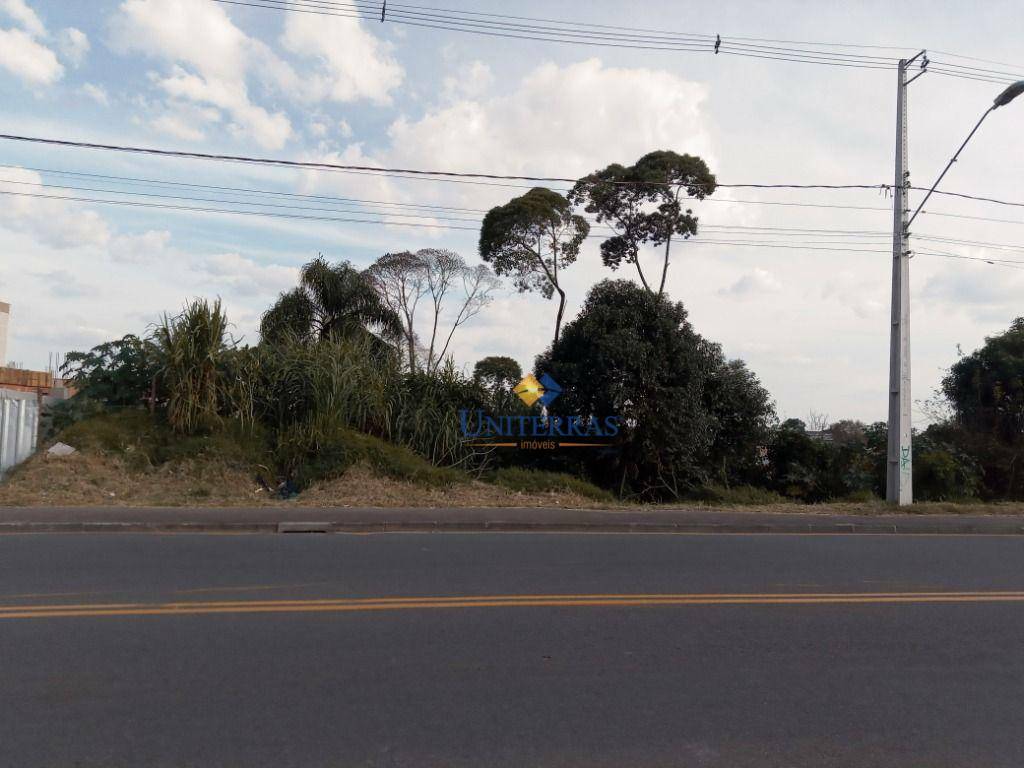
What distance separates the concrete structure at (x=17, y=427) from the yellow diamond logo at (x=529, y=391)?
976 centimetres

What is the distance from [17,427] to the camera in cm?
1598

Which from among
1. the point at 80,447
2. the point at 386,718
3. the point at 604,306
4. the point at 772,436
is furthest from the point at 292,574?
the point at 772,436

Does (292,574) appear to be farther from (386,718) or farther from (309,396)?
(309,396)

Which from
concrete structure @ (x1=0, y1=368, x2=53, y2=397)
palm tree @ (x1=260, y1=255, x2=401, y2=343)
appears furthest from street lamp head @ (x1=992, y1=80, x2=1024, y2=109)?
concrete structure @ (x1=0, y1=368, x2=53, y2=397)

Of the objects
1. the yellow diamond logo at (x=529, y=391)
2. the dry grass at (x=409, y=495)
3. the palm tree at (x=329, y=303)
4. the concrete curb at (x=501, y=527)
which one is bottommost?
the concrete curb at (x=501, y=527)

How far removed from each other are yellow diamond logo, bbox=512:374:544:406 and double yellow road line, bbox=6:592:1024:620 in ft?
A: 36.4

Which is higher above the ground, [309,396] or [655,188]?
[655,188]

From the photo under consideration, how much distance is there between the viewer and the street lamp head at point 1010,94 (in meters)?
14.2

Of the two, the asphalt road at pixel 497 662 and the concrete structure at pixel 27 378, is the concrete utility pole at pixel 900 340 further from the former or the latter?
the concrete structure at pixel 27 378

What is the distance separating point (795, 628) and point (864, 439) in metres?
15.8

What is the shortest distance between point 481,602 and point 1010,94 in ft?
43.0

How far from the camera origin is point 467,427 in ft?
60.1

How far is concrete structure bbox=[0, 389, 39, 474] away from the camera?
15.7 m

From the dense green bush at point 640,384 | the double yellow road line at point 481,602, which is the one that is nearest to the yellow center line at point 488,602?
the double yellow road line at point 481,602
